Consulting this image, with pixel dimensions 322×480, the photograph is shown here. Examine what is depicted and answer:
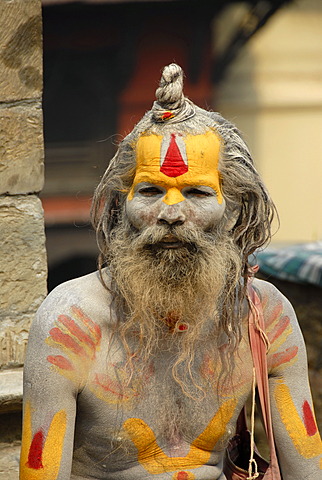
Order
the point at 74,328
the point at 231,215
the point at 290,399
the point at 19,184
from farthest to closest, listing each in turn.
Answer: the point at 19,184 → the point at 290,399 → the point at 231,215 → the point at 74,328

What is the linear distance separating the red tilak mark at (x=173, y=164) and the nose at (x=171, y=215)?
9 cm

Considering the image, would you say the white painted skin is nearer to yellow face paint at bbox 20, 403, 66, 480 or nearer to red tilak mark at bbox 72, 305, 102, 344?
red tilak mark at bbox 72, 305, 102, 344

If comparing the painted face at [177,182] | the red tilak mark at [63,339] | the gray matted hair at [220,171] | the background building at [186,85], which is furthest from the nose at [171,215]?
the background building at [186,85]

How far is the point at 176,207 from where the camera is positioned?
2766 millimetres

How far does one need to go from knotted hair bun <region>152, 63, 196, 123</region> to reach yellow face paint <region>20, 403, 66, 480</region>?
0.90 metres

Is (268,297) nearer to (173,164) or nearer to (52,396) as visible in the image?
(173,164)

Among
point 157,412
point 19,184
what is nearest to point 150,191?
point 157,412

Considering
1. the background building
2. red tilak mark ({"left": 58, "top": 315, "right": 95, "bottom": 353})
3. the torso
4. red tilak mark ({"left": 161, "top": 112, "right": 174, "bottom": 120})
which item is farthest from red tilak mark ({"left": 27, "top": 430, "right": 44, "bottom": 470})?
the background building

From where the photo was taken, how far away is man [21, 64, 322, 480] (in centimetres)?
281

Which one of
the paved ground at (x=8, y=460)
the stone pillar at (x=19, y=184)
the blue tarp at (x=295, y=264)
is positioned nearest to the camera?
the stone pillar at (x=19, y=184)

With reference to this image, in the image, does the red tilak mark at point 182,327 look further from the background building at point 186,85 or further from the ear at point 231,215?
the background building at point 186,85

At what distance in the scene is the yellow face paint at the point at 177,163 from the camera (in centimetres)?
279

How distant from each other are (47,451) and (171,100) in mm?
1061

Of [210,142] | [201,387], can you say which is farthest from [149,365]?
[210,142]
